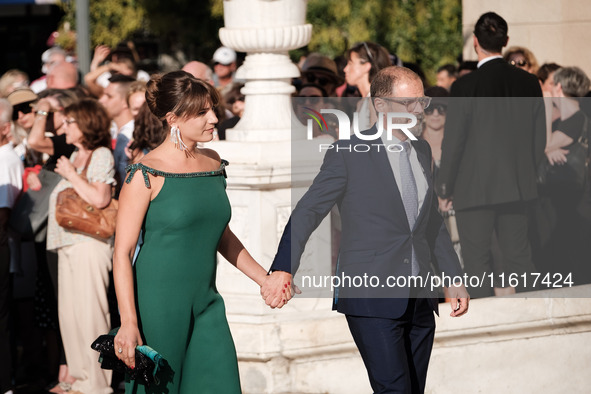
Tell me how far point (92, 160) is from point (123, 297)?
2844 mm

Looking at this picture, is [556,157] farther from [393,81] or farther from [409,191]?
[393,81]

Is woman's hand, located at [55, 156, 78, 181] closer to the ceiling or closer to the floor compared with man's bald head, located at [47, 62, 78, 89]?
closer to the floor

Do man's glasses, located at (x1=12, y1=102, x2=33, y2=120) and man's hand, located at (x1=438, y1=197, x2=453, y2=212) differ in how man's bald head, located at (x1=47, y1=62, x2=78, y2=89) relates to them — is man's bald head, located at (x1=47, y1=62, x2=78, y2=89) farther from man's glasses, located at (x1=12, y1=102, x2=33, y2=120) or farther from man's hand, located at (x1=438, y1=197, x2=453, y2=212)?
man's hand, located at (x1=438, y1=197, x2=453, y2=212)

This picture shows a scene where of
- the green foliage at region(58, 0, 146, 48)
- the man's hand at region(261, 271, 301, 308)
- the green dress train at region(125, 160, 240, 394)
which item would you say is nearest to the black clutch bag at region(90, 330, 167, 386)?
the green dress train at region(125, 160, 240, 394)

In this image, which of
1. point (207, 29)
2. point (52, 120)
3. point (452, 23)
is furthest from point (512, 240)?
point (207, 29)

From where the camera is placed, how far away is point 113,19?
24.9 m

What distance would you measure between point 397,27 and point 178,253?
20.0 m

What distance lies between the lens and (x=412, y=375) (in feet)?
17.3

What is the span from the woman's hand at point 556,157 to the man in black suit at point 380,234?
352 centimetres

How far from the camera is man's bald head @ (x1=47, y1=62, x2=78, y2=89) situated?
10.9 metres

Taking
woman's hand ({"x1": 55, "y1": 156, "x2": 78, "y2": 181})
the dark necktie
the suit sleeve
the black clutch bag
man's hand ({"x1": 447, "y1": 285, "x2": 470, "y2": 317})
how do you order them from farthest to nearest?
woman's hand ({"x1": 55, "y1": 156, "x2": 78, "y2": 181}), man's hand ({"x1": 447, "y1": 285, "x2": 470, "y2": 317}), the dark necktie, the suit sleeve, the black clutch bag

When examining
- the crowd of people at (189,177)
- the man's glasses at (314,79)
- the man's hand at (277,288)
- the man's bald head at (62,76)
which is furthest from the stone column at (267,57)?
the man's bald head at (62,76)

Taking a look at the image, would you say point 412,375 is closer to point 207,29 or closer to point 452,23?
point 452,23

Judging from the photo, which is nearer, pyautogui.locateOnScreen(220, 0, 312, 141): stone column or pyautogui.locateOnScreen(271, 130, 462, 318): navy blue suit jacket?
A: pyautogui.locateOnScreen(271, 130, 462, 318): navy blue suit jacket
